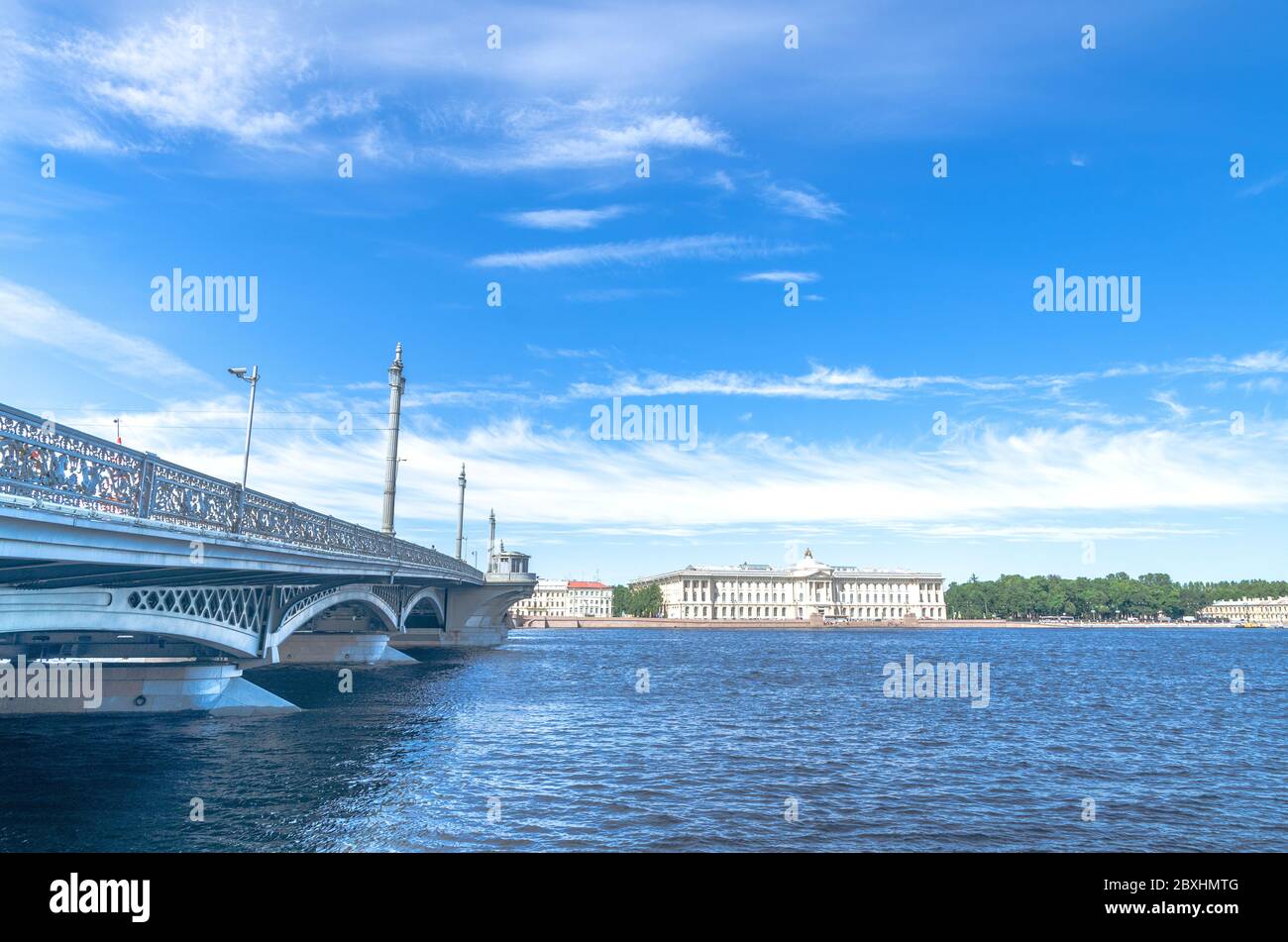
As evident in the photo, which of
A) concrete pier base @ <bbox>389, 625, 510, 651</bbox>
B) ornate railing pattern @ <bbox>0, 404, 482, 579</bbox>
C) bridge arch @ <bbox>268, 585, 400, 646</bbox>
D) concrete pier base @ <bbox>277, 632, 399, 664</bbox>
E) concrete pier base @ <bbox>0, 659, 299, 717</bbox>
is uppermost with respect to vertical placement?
ornate railing pattern @ <bbox>0, 404, 482, 579</bbox>

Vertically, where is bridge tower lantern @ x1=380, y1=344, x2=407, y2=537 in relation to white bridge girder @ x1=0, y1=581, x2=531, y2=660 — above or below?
above

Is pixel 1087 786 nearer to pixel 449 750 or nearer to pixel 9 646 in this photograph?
pixel 449 750

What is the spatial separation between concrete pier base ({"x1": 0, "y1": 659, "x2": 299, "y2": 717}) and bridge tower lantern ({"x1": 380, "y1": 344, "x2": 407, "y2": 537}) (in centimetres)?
2592

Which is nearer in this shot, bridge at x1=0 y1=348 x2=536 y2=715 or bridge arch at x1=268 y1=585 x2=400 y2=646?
bridge at x1=0 y1=348 x2=536 y2=715

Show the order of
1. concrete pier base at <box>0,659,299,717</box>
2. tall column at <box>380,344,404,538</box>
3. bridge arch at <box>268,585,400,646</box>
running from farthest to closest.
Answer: tall column at <box>380,344,404,538</box> → bridge arch at <box>268,585,400,646</box> → concrete pier base at <box>0,659,299,717</box>

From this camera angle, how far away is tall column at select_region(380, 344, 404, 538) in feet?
202

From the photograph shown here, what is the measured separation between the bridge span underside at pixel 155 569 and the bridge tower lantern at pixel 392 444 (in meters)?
9.27

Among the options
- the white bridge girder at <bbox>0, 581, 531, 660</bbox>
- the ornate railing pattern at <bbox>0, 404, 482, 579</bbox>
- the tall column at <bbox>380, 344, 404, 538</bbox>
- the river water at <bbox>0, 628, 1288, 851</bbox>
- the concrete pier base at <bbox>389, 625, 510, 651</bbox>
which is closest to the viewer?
the ornate railing pattern at <bbox>0, 404, 482, 579</bbox>

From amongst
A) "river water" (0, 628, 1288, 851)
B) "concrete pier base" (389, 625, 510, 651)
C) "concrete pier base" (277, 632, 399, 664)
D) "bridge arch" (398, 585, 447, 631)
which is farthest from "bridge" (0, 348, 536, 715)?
"concrete pier base" (389, 625, 510, 651)

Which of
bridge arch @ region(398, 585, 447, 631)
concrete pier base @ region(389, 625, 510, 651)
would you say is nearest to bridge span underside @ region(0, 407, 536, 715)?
bridge arch @ region(398, 585, 447, 631)

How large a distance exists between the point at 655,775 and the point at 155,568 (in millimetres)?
14639

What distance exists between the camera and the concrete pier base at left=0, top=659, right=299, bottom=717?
33.1 m

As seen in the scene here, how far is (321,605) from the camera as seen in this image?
4316 centimetres

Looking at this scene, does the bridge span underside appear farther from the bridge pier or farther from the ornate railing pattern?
the bridge pier
